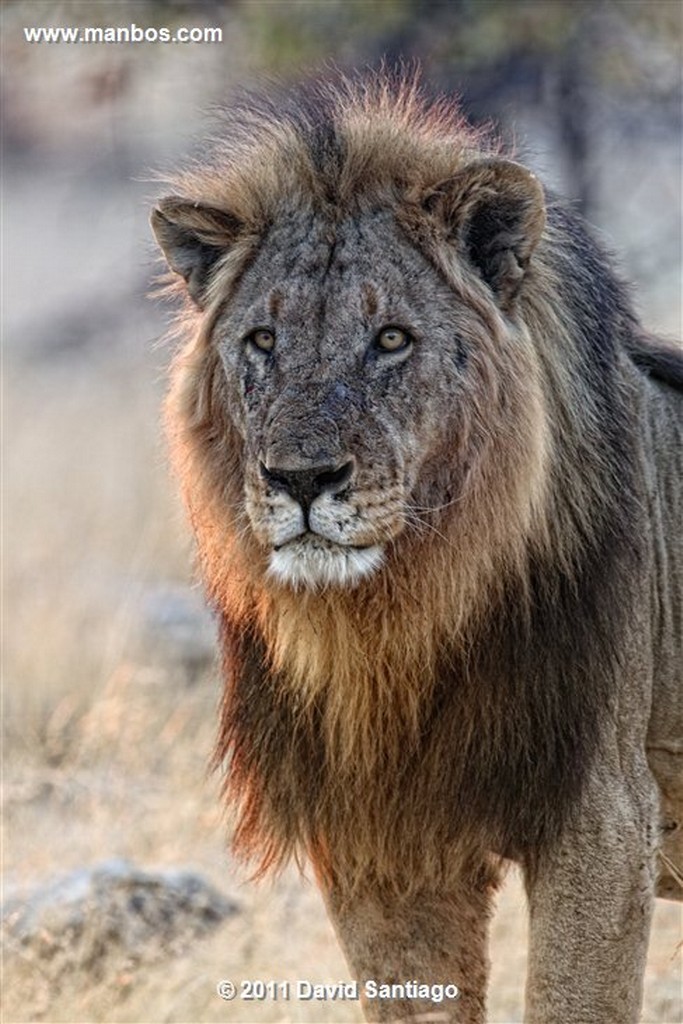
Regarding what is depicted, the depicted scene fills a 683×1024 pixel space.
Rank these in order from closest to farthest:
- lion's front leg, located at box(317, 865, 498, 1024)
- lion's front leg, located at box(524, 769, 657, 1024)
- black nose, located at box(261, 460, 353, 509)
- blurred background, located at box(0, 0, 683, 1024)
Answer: black nose, located at box(261, 460, 353, 509) < lion's front leg, located at box(524, 769, 657, 1024) < lion's front leg, located at box(317, 865, 498, 1024) < blurred background, located at box(0, 0, 683, 1024)

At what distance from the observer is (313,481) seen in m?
4.30

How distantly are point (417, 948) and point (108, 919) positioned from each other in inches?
86.6

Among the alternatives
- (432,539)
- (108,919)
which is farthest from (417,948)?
(108,919)

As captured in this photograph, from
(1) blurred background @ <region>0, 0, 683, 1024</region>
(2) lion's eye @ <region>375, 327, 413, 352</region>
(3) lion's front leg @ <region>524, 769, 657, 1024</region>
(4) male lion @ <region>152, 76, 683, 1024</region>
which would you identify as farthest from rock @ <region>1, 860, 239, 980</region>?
(2) lion's eye @ <region>375, 327, 413, 352</region>

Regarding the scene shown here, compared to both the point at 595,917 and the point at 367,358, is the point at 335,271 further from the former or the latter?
the point at 595,917

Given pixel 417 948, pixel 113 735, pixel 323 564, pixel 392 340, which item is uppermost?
pixel 392 340

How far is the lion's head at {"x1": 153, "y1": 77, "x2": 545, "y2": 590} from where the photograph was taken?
4391 mm

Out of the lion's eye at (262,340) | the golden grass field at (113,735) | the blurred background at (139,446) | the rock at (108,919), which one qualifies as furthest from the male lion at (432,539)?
the rock at (108,919)

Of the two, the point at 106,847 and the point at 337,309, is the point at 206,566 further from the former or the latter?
the point at 106,847

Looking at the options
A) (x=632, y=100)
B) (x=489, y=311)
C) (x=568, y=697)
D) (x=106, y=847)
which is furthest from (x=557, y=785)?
(x=632, y=100)

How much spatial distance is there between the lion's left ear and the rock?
3091 millimetres

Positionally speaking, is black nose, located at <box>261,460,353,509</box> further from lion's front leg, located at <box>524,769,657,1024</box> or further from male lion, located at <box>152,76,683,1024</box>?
lion's front leg, located at <box>524,769,657,1024</box>

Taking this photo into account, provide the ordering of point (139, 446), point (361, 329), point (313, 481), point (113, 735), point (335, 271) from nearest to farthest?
point (313, 481), point (361, 329), point (335, 271), point (113, 735), point (139, 446)

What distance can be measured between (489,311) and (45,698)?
6552 mm
